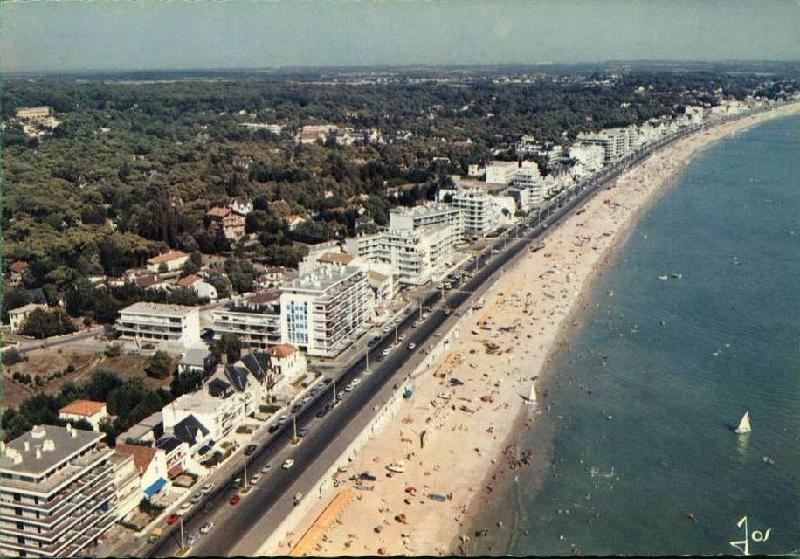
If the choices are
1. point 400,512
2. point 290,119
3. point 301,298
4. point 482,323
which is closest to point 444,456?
point 400,512

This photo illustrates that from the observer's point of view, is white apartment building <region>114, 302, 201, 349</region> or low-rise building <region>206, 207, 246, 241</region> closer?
white apartment building <region>114, 302, 201, 349</region>

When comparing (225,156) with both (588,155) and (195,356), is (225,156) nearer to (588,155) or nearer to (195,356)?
(588,155)

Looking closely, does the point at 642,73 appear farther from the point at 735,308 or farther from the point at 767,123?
the point at 735,308

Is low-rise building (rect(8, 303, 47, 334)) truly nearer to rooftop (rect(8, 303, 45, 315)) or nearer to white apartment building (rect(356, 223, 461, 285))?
rooftop (rect(8, 303, 45, 315))

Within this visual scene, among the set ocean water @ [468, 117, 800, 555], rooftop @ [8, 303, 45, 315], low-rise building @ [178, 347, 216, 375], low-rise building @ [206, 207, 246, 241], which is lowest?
ocean water @ [468, 117, 800, 555]

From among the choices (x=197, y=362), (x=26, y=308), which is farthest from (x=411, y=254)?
(x=26, y=308)

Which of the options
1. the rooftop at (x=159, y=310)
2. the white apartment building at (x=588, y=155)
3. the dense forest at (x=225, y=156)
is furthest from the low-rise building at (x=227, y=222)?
the white apartment building at (x=588, y=155)

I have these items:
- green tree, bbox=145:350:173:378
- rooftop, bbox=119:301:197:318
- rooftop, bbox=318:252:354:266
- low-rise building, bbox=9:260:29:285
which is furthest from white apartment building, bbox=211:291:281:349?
low-rise building, bbox=9:260:29:285
